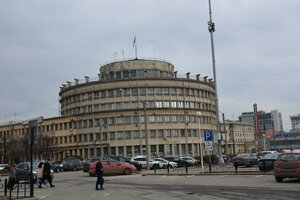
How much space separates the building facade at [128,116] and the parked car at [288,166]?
232 feet

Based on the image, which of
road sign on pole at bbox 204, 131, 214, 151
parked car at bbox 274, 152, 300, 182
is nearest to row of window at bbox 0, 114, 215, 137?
road sign on pole at bbox 204, 131, 214, 151

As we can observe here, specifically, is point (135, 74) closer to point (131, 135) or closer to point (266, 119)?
point (131, 135)

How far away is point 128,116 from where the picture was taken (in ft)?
310

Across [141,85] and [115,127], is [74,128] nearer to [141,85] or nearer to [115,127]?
[115,127]

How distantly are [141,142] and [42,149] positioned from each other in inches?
889

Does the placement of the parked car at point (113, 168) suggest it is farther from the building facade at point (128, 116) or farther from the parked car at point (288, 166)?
the building facade at point (128, 116)

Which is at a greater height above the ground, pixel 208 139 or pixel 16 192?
pixel 208 139

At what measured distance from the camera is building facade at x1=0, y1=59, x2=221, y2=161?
93.9 m

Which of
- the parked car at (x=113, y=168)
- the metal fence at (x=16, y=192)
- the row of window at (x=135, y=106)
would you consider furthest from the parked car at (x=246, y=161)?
the row of window at (x=135, y=106)

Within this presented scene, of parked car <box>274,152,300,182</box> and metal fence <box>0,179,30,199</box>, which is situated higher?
parked car <box>274,152,300,182</box>

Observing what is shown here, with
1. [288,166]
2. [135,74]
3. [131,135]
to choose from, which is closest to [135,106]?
[131,135]

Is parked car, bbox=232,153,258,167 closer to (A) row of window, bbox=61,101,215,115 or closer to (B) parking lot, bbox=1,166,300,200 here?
(B) parking lot, bbox=1,166,300,200

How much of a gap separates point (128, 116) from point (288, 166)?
75.2 meters

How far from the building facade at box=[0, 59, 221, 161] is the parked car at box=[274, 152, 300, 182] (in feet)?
232
